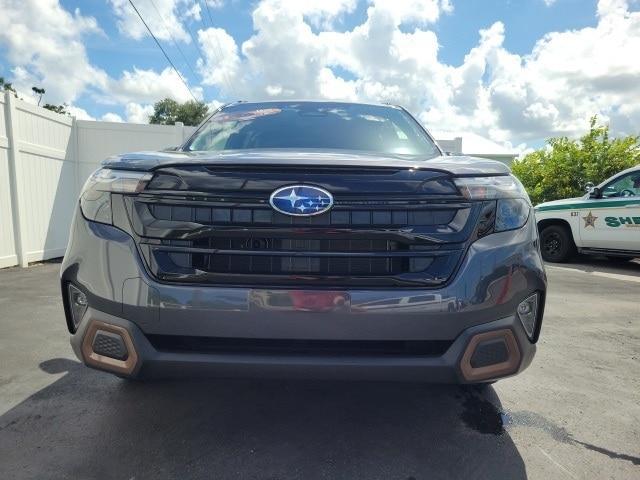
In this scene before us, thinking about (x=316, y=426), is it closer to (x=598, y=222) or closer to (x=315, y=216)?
(x=315, y=216)

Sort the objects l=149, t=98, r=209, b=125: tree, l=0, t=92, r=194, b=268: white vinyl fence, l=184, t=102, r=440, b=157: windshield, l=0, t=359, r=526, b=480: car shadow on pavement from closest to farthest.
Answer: l=0, t=359, r=526, b=480: car shadow on pavement, l=184, t=102, r=440, b=157: windshield, l=0, t=92, r=194, b=268: white vinyl fence, l=149, t=98, r=209, b=125: tree

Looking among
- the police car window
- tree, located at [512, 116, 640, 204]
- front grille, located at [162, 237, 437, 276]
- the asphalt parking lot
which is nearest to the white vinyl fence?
the asphalt parking lot

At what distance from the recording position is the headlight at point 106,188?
6.26ft

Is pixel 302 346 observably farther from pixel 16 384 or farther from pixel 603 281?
pixel 603 281

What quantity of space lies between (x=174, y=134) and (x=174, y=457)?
353 inches

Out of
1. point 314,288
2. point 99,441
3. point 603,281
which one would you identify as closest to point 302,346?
point 314,288

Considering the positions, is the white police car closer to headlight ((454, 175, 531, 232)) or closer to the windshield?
the windshield

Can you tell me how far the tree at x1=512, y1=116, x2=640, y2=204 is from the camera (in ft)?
44.3

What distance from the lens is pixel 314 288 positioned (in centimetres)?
178

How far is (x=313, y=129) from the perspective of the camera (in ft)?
10.2

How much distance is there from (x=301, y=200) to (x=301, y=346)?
571 mm

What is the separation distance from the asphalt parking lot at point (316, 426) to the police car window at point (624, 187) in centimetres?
562

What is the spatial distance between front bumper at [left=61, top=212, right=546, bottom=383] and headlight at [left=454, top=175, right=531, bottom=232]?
0.08 m

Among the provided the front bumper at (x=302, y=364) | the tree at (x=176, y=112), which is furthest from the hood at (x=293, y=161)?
the tree at (x=176, y=112)
